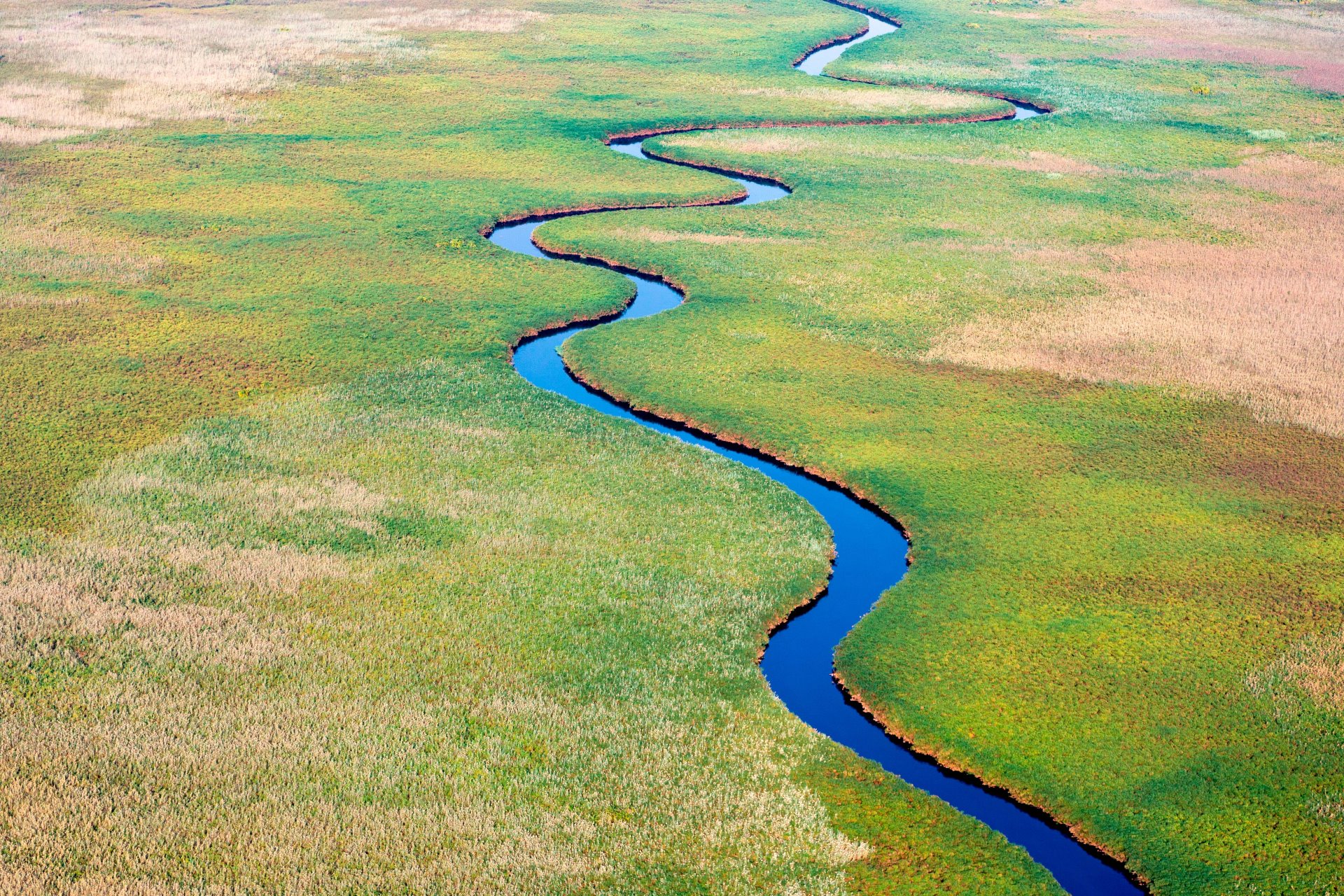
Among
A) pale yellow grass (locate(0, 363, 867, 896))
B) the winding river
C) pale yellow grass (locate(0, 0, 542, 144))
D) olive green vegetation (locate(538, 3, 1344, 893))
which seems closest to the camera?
pale yellow grass (locate(0, 363, 867, 896))

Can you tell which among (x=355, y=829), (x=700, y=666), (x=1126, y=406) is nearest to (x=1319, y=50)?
(x=1126, y=406)

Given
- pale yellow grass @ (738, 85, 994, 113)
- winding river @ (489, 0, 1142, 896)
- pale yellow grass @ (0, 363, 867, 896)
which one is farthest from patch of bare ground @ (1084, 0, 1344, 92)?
pale yellow grass @ (0, 363, 867, 896)

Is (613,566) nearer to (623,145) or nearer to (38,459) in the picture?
(38,459)

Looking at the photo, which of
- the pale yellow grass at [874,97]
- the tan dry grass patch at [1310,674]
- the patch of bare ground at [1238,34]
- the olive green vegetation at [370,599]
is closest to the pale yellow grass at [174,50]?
the olive green vegetation at [370,599]

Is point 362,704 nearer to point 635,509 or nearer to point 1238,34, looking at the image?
point 635,509

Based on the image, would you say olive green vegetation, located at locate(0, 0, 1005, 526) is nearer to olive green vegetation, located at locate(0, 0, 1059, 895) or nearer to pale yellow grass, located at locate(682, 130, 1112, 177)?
olive green vegetation, located at locate(0, 0, 1059, 895)

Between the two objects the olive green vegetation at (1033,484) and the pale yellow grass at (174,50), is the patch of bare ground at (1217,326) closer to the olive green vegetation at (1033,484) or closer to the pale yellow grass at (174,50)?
the olive green vegetation at (1033,484)
